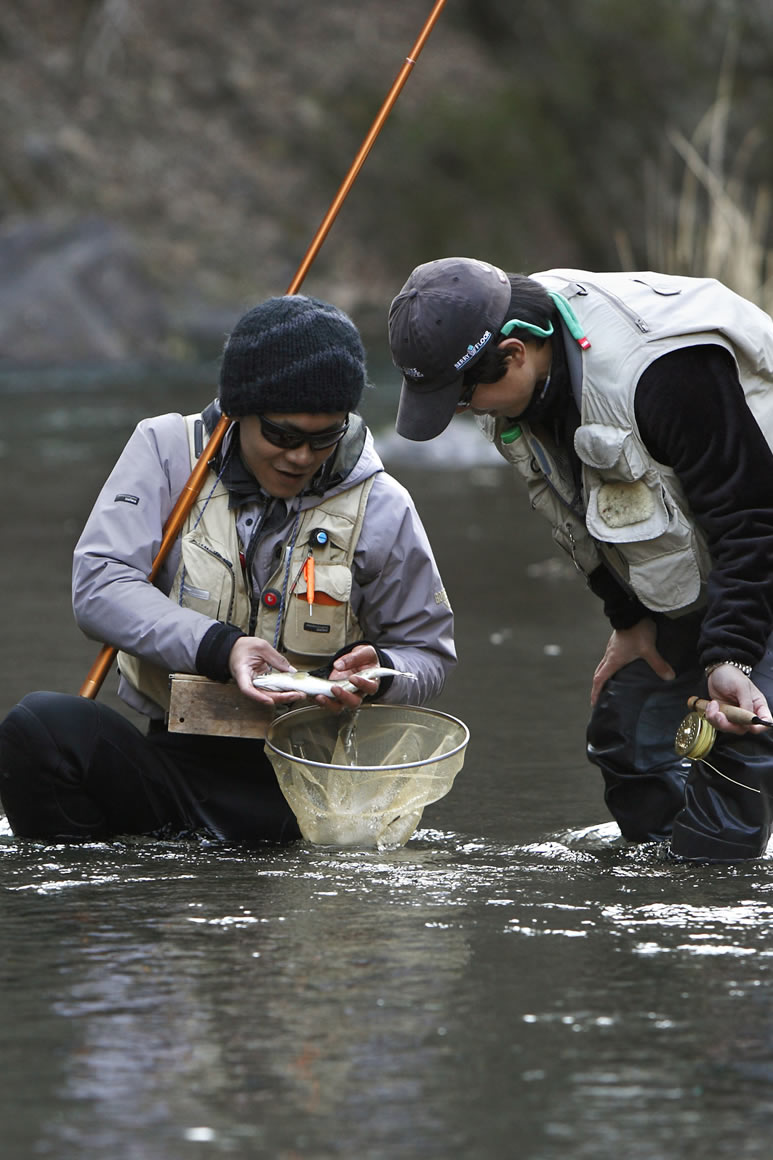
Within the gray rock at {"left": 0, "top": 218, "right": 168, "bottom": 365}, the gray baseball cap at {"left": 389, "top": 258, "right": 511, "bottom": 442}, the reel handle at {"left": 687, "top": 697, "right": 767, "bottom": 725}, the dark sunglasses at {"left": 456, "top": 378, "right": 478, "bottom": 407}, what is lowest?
the reel handle at {"left": 687, "top": 697, "right": 767, "bottom": 725}

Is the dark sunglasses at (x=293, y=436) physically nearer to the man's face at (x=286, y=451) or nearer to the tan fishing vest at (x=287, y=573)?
the man's face at (x=286, y=451)

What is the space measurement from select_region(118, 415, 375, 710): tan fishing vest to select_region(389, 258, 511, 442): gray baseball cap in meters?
0.31

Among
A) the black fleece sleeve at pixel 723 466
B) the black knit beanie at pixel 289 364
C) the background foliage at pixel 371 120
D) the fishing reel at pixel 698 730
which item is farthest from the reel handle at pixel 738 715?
the background foliage at pixel 371 120

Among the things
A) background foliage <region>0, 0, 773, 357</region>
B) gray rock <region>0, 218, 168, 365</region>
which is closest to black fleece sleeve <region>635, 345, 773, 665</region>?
gray rock <region>0, 218, 168, 365</region>

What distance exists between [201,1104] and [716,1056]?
0.69m

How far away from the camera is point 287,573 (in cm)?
370

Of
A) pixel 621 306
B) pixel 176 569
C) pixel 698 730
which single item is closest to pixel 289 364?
pixel 176 569

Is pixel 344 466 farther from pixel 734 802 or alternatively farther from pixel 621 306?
pixel 734 802

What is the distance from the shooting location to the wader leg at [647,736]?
3.98 m

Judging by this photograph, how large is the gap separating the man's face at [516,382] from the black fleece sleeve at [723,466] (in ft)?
0.73

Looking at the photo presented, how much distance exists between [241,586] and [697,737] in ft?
3.17

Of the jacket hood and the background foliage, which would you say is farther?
the background foliage

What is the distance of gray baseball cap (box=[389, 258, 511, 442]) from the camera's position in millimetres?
3426

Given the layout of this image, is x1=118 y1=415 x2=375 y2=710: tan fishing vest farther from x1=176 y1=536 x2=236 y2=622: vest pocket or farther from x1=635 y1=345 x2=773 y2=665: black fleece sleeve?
x1=635 y1=345 x2=773 y2=665: black fleece sleeve
